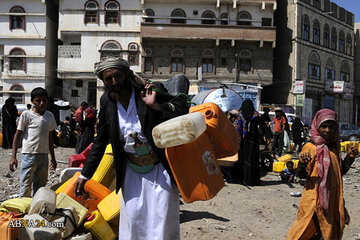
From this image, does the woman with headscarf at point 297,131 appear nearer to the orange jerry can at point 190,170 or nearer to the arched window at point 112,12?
the orange jerry can at point 190,170

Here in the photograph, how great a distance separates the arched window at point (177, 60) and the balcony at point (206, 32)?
4.12 ft

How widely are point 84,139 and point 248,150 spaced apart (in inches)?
158

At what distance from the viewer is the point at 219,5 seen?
26.8 metres

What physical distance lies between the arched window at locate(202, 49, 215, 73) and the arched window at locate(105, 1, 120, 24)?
7.55 m

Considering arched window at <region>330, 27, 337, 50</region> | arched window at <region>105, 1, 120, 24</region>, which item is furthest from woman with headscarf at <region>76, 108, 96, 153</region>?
arched window at <region>330, 27, 337, 50</region>

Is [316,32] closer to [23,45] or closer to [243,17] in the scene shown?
[243,17]

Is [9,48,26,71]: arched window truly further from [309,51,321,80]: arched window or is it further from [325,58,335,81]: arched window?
[325,58,335,81]: arched window

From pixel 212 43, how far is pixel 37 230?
2533cm

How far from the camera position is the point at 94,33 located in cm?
2689

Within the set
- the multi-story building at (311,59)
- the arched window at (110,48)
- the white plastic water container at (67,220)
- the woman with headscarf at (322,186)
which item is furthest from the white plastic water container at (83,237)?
the arched window at (110,48)

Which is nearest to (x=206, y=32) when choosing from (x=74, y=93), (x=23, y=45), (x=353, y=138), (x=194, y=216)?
(x=74, y=93)

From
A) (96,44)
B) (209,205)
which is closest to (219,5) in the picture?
(96,44)

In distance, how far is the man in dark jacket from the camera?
2223 millimetres

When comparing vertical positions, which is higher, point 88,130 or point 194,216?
point 88,130
